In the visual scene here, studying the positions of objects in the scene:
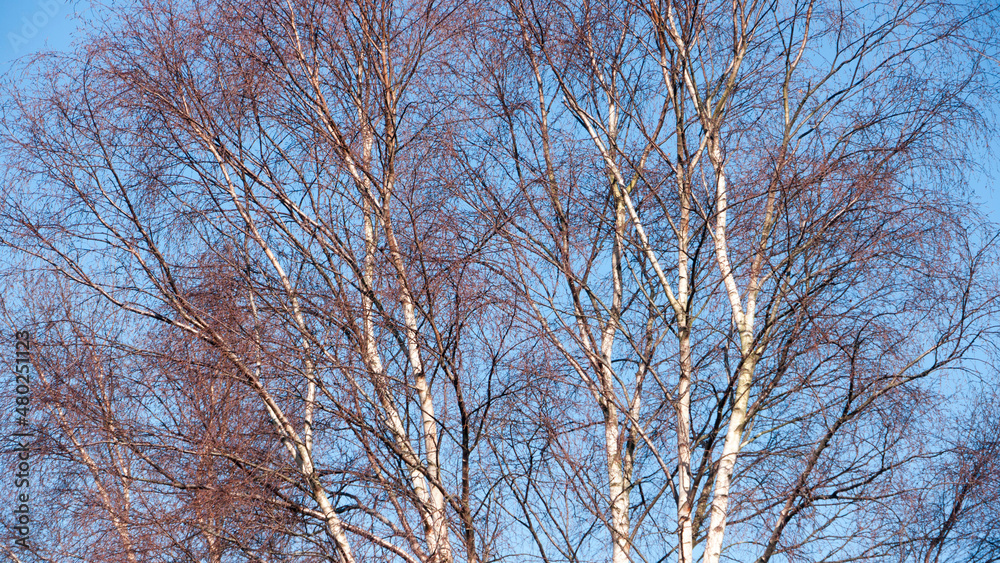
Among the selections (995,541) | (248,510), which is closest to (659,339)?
(995,541)

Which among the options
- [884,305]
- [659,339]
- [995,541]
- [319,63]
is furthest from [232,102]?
[995,541]

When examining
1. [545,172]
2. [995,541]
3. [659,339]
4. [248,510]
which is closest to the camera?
[248,510]

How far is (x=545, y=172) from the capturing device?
842 centimetres

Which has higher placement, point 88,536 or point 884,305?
point 884,305

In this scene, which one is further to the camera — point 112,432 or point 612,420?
point 612,420

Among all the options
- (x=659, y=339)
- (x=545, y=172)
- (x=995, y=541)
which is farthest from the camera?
(x=545, y=172)

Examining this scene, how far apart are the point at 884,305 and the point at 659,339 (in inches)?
67.8

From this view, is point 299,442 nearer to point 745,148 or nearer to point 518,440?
point 518,440

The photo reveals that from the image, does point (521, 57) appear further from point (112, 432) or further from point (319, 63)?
point (112, 432)

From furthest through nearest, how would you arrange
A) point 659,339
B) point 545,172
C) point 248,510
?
point 545,172
point 659,339
point 248,510

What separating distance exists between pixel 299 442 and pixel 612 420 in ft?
7.90

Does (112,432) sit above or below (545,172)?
below

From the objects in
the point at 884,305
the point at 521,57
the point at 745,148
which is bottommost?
the point at 884,305

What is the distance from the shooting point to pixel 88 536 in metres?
6.67
